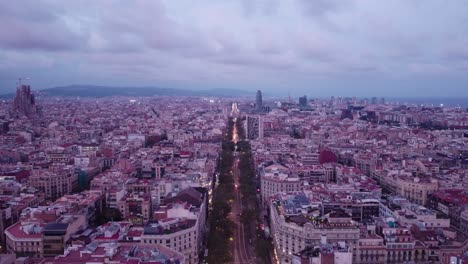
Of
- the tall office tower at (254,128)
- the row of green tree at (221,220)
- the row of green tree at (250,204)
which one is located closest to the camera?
the row of green tree at (221,220)

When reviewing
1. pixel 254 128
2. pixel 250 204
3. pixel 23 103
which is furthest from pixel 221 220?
pixel 23 103

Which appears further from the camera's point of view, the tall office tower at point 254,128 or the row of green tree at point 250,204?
the tall office tower at point 254,128

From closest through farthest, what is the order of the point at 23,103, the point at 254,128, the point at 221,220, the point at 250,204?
the point at 221,220
the point at 250,204
the point at 254,128
the point at 23,103

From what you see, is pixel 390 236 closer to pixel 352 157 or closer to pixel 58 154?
pixel 352 157

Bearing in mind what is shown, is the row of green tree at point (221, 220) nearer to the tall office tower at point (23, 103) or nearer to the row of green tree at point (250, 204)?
the row of green tree at point (250, 204)

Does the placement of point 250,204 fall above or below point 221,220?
below

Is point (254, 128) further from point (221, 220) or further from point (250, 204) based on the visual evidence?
point (221, 220)

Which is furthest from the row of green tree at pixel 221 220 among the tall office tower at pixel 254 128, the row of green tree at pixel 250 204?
the tall office tower at pixel 254 128

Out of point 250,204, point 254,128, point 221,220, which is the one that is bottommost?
point 250,204

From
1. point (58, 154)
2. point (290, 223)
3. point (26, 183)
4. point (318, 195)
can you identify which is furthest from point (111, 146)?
point (290, 223)
